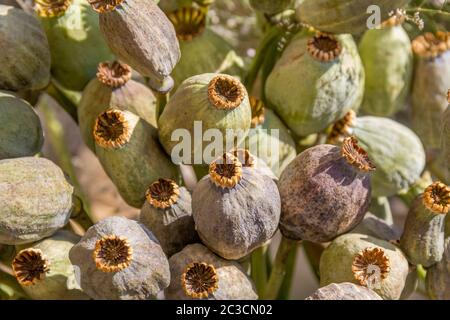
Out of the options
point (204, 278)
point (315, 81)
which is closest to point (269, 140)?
point (315, 81)

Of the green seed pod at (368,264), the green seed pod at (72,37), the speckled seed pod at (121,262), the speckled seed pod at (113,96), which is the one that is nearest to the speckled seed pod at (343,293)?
the green seed pod at (368,264)

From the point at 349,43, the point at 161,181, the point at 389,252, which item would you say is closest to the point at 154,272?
the point at 161,181

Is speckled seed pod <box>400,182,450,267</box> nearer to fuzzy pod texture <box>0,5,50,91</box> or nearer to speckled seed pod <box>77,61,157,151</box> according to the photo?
speckled seed pod <box>77,61,157,151</box>

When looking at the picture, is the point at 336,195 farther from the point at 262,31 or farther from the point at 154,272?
the point at 262,31

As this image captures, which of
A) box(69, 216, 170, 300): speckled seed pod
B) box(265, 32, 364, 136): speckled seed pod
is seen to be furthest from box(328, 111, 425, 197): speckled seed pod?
box(69, 216, 170, 300): speckled seed pod

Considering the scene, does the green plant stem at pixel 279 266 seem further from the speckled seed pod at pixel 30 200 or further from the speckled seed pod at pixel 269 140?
the speckled seed pod at pixel 30 200
